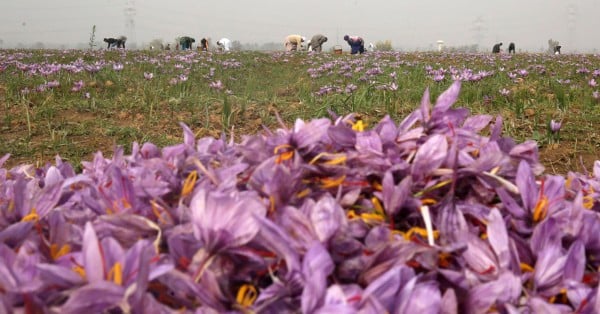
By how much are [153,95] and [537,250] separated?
22.5 feet

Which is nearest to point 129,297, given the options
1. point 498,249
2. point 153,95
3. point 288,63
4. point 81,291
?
point 81,291

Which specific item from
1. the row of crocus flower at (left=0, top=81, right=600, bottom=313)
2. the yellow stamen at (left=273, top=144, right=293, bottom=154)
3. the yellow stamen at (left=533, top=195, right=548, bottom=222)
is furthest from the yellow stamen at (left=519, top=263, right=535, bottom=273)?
the yellow stamen at (left=273, top=144, right=293, bottom=154)

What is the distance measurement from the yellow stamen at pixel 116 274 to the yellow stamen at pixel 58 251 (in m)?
0.16

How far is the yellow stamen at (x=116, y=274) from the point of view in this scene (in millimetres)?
629

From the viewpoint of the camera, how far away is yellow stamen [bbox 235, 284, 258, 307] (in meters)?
0.65

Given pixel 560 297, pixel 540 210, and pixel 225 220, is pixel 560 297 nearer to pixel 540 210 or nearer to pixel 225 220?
pixel 540 210

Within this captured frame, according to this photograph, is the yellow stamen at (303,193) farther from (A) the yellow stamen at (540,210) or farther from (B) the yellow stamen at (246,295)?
(A) the yellow stamen at (540,210)

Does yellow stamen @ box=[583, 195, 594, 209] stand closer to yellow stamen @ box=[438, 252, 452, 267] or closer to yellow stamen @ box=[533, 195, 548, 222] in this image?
yellow stamen @ box=[533, 195, 548, 222]

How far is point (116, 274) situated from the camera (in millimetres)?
632

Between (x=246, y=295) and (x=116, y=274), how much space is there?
192 mm

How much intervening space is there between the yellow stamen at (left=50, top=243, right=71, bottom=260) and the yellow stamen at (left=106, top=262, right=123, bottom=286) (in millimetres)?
161

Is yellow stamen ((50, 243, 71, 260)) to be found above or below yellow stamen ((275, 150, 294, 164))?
below


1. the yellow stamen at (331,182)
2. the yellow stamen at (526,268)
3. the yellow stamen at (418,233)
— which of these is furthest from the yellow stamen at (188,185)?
the yellow stamen at (526,268)

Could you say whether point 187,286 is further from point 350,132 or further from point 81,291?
point 350,132
